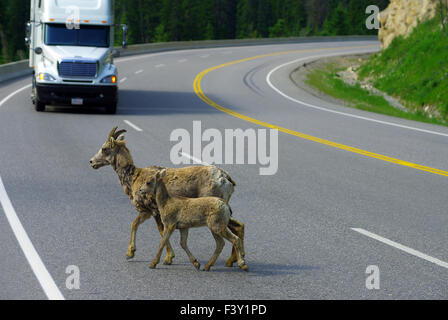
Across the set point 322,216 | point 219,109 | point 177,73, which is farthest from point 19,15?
point 322,216

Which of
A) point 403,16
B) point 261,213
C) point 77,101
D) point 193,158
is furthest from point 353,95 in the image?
point 261,213

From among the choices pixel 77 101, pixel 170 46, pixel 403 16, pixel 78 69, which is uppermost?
pixel 403 16

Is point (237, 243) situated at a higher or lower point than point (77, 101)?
lower

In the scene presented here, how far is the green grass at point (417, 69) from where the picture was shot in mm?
29969

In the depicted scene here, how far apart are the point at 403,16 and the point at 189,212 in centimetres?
3699

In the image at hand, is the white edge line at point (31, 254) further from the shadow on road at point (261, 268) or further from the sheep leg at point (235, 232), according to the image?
the sheep leg at point (235, 232)

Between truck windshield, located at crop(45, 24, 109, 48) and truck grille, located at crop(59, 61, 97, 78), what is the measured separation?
120 centimetres

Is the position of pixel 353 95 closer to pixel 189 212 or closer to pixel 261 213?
pixel 261 213

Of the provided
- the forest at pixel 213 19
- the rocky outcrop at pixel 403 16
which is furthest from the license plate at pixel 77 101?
the forest at pixel 213 19

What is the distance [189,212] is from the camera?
6652 mm

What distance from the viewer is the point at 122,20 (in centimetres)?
12262
